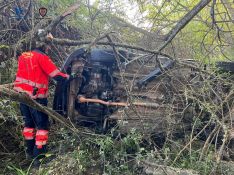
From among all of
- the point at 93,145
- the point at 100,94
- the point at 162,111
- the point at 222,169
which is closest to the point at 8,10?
the point at 100,94

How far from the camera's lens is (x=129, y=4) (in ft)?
25.2

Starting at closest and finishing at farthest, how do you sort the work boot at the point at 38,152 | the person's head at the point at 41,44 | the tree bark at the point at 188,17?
the tree bark at the point at 188,17 → the work boot at the point at 38,152 → the person's head at the point at 41,44

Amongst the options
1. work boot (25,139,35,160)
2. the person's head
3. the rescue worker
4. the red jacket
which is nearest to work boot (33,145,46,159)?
the rescue worker

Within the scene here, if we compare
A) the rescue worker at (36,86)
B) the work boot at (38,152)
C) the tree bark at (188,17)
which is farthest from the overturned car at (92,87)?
the tree bark at (188,17)

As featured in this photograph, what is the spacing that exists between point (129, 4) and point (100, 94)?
3.35 m

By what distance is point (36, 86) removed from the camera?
16.4 feet

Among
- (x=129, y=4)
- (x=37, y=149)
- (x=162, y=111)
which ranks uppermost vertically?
(x=129, y=4)

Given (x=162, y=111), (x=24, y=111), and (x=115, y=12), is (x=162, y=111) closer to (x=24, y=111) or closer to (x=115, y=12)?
(x=24, y=111)

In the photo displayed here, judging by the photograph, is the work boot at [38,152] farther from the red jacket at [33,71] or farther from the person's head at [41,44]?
the person's head at [41,44]

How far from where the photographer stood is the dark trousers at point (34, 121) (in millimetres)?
4948

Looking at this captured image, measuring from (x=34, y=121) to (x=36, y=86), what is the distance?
58 cm

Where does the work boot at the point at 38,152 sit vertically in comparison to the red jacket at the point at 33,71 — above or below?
below

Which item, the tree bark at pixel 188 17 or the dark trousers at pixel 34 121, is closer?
the tree bark at pixel 188 17

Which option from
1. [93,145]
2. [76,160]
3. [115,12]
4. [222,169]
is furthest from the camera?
[115,12]
